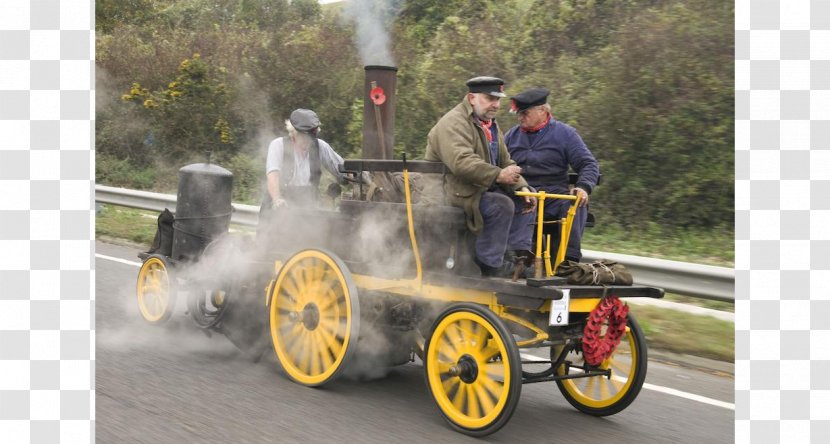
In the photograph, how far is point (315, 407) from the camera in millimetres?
4965

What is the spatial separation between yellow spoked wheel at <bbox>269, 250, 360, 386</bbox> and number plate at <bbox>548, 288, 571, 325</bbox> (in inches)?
50.1

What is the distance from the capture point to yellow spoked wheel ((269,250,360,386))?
5176 millimetres

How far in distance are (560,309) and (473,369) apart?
579 millimetres

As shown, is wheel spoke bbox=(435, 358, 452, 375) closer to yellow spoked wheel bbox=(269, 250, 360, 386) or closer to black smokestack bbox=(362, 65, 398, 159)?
yellow spoked wheel bbox=(269, 250, 360, 386)

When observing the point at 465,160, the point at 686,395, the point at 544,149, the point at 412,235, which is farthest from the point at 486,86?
the point at 686,395

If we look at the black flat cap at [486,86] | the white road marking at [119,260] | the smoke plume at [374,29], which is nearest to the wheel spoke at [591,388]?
the black flat cap at [486,86]

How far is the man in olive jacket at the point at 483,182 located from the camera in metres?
4.84

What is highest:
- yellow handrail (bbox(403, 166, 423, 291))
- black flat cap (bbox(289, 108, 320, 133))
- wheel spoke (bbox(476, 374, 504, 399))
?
black flat cap (bbox(289, 108, 320, 133))

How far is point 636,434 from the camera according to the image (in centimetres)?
471

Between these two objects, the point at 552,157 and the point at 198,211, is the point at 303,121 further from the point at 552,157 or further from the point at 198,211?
the point at 552,157

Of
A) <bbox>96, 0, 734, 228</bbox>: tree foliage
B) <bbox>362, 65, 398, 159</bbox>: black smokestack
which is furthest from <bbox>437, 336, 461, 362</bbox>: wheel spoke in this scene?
<bbox>96, 0, 734, 228</bbox>: tree foliage

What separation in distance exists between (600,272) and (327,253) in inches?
68.0

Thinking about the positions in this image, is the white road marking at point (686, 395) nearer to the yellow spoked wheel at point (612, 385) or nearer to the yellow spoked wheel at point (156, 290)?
the yellow spoked wheel at point (612, 385)

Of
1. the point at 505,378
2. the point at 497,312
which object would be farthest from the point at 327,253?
the point at 505,378
